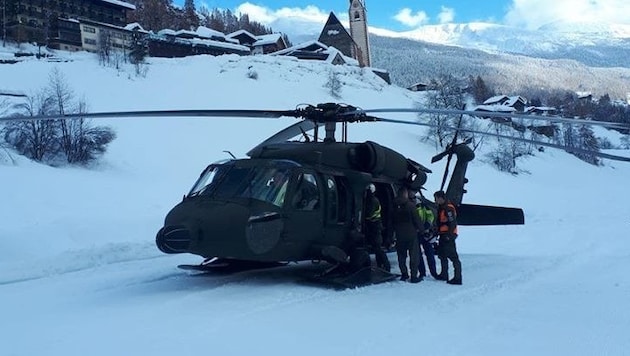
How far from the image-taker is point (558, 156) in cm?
5272

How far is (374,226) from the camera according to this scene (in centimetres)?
959

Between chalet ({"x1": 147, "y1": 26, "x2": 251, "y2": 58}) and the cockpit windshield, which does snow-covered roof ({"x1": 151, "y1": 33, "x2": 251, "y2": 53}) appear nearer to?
chalet ({"x1": 147, "y1": 26, "x2": 251, "y2": 58})

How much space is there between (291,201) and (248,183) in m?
0.67

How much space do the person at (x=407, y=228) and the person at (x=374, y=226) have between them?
0.49 m

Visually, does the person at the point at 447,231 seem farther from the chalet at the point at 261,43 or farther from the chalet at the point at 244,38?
the chalet at the point at 244,38

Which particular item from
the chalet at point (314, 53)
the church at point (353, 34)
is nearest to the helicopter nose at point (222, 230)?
the chalet at point (314, 53)

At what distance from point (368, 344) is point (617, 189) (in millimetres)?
44074

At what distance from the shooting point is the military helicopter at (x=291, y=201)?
736cm

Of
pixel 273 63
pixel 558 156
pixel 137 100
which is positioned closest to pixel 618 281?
pixel 137 100

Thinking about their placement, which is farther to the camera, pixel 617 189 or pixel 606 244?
pixel 617 189

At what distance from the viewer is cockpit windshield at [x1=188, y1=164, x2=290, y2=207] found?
25.8 ft

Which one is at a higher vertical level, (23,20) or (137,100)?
(23,20)

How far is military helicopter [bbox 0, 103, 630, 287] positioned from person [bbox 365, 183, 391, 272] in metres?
0.20

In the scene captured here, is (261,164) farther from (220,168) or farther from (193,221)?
→ (193,221)
